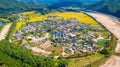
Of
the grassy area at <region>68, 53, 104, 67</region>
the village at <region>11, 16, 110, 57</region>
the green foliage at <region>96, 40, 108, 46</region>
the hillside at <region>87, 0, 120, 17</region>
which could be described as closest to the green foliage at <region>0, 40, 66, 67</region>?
the grassy area at <region>68, 53, 104, 67</region>

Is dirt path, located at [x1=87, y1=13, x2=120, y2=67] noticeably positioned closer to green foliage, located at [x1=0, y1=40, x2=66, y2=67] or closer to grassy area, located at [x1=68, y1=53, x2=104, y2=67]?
grassy area, located at [x1=68, y1=53, x2=104, y2=67]

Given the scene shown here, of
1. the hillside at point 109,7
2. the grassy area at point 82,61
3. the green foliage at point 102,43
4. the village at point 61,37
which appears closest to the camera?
the grassy area at point 82,61

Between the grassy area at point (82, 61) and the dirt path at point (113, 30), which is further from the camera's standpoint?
the dirt path at point (113, 30)

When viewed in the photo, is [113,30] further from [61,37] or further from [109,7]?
[109,7]

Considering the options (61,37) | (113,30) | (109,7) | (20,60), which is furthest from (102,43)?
(109,7)

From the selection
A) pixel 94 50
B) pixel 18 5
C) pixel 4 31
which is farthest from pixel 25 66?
pixel 18 5

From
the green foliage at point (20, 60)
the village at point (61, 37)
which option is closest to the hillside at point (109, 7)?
the village at point (61, 37)

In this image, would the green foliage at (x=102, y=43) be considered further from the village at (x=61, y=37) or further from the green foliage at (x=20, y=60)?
the green foliage at (x=20, y=60)
